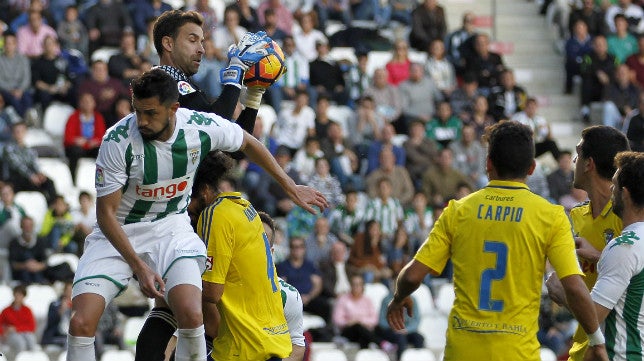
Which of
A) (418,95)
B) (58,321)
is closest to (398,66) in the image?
(418,95)

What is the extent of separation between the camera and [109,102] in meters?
17.7

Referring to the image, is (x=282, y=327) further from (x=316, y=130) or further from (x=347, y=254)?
(x=316, y=130)

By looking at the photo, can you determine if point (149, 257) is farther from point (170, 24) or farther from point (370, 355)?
point (370, 355)

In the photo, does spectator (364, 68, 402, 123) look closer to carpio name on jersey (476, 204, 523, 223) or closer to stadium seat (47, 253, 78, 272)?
stadium seat (47, 253, 78, 272)

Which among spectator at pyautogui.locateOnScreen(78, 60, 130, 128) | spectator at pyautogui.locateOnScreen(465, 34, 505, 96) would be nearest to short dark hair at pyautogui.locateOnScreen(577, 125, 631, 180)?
spectator at pyautogui.locateOnScreen(78, 60, 130, 128)

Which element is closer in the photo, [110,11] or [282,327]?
[282,327]

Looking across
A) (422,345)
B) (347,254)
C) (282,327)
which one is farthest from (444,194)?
(282,327)

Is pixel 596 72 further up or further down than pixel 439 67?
further down

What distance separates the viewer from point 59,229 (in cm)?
1612

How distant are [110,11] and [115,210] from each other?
12264 mm

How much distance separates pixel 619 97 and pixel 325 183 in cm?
576

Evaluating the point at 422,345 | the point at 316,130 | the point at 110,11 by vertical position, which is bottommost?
the point at 422,345

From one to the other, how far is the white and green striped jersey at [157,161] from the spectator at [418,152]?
35.9 feet

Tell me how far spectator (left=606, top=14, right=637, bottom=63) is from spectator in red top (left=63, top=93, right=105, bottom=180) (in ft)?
28.5
